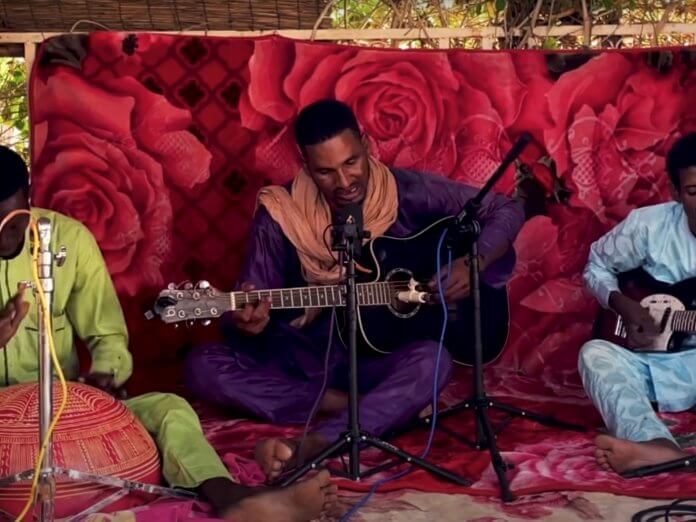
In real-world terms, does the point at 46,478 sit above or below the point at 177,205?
below

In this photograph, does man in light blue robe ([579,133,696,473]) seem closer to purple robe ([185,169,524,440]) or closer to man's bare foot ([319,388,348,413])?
purple robe ([185,169,524,440])

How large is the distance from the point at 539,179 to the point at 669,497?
2020 mm

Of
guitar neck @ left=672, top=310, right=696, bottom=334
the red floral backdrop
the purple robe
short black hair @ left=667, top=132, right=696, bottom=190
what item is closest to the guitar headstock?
the purple robe

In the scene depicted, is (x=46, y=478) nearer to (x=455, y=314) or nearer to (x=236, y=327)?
(x=236, y=327)

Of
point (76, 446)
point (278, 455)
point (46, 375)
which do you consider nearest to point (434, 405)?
point (278, 455)

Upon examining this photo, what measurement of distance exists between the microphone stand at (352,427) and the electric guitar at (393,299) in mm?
587

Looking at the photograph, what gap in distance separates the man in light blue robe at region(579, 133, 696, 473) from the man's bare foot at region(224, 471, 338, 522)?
1.23 m

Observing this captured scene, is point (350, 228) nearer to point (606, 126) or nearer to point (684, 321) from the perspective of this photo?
point (684, 321)

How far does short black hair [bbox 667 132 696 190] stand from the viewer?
405 cm

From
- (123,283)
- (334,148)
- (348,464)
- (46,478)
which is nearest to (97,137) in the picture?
(123,283)

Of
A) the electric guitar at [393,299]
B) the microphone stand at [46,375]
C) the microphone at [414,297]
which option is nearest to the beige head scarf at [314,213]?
the electric guitar at [393,299]

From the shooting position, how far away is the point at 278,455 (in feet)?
11.1

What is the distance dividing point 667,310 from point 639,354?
0.20 metres

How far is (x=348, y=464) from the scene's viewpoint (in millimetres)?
3584
